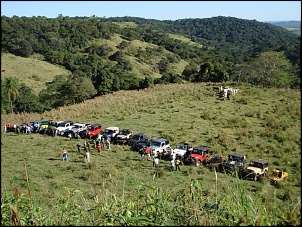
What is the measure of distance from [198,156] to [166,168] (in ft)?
7.14

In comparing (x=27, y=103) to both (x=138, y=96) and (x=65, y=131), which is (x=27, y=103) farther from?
(x=65, y=131)

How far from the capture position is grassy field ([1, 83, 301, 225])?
152 inches

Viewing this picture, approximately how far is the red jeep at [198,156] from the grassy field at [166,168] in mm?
579

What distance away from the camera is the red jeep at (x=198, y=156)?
17.6 metres

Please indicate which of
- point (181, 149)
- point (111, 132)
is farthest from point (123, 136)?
point (181, 149)

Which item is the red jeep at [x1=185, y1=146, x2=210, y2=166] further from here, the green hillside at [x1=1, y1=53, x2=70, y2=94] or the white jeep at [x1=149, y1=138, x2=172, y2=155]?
the green hillside at [x1=1, y1=53, x2=70, y2=94]

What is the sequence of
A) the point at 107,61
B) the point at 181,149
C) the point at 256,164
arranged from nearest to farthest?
1. the point at 256,164
2. the point at 181,149
3. the point at 107,61

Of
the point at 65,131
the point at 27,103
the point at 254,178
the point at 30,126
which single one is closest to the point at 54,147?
the point at 65,131

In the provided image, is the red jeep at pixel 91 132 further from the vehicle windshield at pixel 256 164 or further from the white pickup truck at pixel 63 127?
the vehicle windshield at pixel 256 164

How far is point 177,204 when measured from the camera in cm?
427

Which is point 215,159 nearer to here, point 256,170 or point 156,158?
point 256,170

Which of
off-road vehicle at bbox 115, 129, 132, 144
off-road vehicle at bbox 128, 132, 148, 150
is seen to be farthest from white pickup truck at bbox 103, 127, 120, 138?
off-road vehicle at bbox 128, 132, 148, 150

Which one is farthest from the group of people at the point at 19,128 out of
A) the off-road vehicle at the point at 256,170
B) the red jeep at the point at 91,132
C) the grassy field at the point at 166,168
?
the off-road vehicle at the point at 256,170

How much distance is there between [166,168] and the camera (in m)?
16.9
